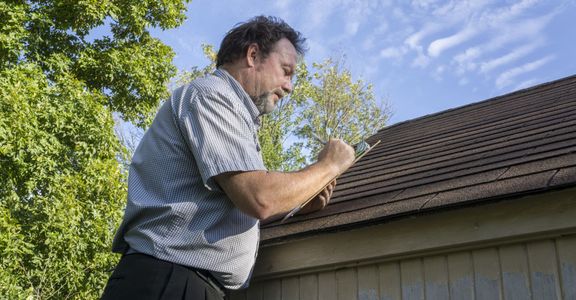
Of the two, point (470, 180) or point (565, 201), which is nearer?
point (565, 201)

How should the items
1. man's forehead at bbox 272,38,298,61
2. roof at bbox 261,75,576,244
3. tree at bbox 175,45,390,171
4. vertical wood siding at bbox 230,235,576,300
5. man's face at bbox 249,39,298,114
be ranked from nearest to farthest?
man's face at bbox 249,39,298,114 → man's forehead at bbox 272,38,298,61 → vertical wood siding at bbox 230,235,576,300 → roof at bbox 261,75,576,244 → tree at bbox 175,45,390,171

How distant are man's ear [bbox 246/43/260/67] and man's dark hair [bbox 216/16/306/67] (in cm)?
1

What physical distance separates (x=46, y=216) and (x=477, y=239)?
8.64 meters

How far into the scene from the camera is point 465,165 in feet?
14.7

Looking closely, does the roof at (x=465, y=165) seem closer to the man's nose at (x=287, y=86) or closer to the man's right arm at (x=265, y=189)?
the man's nose at (x=287, y=86)

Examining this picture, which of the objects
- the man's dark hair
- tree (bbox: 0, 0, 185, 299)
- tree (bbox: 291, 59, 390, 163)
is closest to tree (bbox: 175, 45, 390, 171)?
tree (bbox: 291, 59, 390, 163)

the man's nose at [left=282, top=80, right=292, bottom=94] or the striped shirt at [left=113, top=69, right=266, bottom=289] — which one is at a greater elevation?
the man's nose at [left=282, top=80, right=292, bottom=94]

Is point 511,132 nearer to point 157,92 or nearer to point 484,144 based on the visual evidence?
point 484,144

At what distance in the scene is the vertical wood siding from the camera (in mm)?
3334

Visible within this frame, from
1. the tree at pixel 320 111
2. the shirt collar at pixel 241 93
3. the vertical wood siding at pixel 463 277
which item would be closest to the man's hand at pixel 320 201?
the vertical wood siding at pixel 463 277

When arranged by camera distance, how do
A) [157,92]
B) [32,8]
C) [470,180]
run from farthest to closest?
[157,92]
[32,8]
[470,180]

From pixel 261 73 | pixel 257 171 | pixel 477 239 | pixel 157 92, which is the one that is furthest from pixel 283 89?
pixel 157 92

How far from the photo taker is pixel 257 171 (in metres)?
2.33

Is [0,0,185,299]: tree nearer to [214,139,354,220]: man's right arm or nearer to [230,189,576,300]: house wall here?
[230,189,576,300]: house wall
